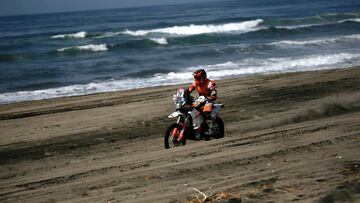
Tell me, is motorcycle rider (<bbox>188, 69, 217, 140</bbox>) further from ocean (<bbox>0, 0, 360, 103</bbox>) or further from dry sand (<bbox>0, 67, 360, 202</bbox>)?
ocean (<bbox>0, 0, 360, 103</bbox>)

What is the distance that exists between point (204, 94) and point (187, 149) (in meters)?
1.33

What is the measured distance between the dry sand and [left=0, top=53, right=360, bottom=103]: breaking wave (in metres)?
2.41

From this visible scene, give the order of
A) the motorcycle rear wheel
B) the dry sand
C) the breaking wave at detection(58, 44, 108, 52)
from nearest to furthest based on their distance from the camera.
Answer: the dry sand < the motorcycle rear wheel < the breaking wave at detection(58, 44, 108, 52)

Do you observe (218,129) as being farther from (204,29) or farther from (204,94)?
(204,29)

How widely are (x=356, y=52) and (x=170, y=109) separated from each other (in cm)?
1383

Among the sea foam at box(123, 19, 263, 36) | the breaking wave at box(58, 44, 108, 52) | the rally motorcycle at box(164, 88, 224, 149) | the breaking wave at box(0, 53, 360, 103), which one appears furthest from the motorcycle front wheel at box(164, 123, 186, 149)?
the sea foam at box(123, 19, 263, 36)

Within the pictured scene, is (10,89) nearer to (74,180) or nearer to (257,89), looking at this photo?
(257,89)

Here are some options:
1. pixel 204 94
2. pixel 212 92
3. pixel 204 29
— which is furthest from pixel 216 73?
pixel 204 29

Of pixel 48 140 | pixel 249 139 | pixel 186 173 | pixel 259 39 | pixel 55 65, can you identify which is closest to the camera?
pixel 186 173

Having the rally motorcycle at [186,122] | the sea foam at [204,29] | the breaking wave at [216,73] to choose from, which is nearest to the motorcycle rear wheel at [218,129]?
the rally motorcycle at [186,122]

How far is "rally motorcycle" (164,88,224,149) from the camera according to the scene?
8.80m

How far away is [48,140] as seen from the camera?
1109 cm

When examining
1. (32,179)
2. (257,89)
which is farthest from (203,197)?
(257,89)

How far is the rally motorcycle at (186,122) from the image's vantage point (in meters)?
8.80
